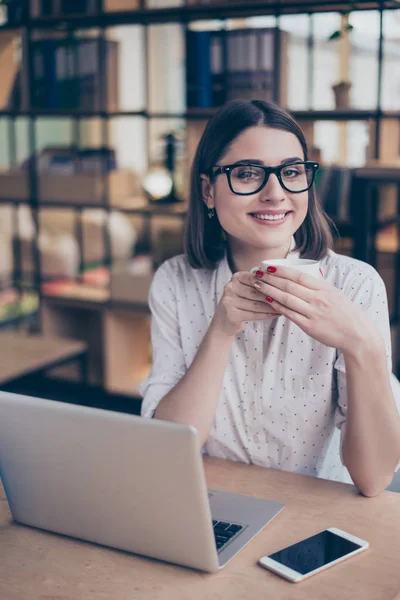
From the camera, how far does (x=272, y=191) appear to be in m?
1.53

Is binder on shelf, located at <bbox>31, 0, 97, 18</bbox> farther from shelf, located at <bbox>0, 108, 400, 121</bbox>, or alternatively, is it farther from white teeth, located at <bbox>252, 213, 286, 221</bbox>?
white teeth, located at <bbox>252, 213, 286, 221</bbox>

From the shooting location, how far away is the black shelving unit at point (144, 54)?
3.25 m

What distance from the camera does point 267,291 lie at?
1353 mm

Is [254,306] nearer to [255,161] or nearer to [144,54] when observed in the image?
[255,161]

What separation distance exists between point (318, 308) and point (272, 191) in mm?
305

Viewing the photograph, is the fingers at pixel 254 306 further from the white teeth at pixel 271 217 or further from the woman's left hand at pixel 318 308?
the white teeth at pixel 271 217

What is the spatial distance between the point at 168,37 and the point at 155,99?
0.67m

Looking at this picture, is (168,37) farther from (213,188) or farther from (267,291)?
(267,291)

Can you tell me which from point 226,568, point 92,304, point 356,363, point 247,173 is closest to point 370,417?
point 356,363

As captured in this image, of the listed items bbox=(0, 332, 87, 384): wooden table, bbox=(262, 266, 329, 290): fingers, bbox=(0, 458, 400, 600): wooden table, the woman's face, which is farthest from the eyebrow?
bbox=(0, 332, 87, 384): wooden table

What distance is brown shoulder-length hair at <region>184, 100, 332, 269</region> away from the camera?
63.2 inches

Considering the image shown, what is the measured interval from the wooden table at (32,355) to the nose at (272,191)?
1723 millimetres

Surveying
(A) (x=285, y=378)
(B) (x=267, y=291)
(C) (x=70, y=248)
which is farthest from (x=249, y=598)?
(C) (x=70, y=248)

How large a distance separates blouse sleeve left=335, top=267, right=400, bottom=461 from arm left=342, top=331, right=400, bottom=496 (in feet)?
0.38
